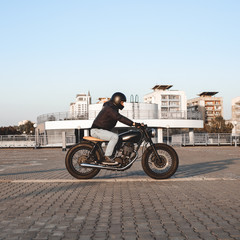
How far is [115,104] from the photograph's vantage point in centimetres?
820

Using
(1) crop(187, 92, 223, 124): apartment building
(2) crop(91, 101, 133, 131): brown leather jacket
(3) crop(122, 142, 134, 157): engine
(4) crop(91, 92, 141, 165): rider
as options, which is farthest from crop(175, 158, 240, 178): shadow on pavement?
(1) crop(187, 92, 223, 124): apartment building

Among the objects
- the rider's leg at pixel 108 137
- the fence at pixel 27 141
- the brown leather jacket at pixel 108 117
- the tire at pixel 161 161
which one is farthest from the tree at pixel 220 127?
the rider's leg at pixel 108 137

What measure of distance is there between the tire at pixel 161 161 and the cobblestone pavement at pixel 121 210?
0.34 meters

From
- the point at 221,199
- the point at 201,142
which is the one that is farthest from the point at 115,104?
the point at 201,142

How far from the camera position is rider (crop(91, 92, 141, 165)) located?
783 cm

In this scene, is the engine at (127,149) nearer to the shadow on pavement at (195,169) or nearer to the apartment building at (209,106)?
the shadow on pavement at (195,169)

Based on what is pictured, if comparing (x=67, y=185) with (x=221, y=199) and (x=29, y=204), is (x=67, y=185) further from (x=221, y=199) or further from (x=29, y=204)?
(x=221, y=199)

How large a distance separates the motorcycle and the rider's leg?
0.33ft

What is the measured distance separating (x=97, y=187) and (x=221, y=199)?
2.40 meters

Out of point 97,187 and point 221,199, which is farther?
point 97,187

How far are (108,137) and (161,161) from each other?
122 cm

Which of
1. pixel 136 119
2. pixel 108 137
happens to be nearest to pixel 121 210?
pixel 108 137

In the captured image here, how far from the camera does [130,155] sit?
7875mm

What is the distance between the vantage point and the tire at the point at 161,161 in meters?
7.97
